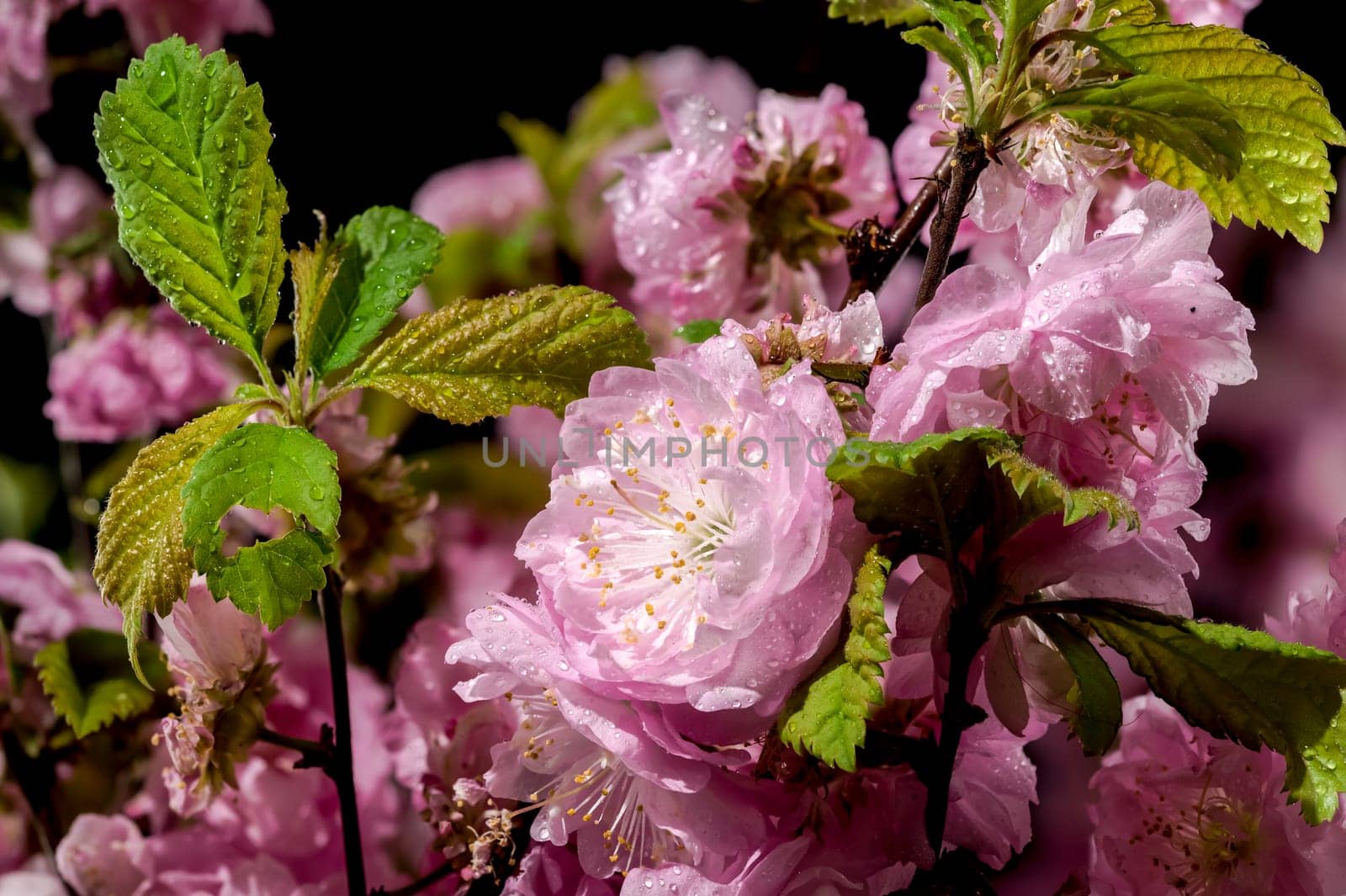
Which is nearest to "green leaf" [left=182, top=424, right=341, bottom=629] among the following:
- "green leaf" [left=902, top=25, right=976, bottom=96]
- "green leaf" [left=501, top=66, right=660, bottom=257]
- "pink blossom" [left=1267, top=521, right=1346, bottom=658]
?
"green leaf" [left=902, top=25, right=976, bottom=96]

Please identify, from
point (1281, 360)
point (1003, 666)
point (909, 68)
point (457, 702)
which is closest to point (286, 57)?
point (909, 68)

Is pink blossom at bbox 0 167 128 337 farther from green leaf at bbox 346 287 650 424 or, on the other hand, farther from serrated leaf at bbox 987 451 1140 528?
serrated leaf at bbox 987 451 1140 528

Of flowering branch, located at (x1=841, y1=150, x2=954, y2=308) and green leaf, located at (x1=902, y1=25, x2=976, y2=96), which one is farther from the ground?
green leaf, located at (x1=902, y1=25, x2=976, y2=96)

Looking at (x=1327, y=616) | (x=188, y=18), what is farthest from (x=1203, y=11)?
(x=188, y=18)

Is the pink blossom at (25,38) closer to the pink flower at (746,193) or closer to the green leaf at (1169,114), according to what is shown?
the pink flower at (746,193)

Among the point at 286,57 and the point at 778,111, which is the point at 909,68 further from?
the point at 286,57

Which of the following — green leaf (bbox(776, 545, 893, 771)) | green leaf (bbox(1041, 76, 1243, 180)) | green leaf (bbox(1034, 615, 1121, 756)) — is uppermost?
green leaf (bbox(1041, 76, 1243, 180))

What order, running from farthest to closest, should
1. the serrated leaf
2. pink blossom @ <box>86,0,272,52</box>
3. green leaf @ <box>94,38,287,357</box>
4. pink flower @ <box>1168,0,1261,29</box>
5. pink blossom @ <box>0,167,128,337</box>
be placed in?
pink blossom @ <box>0,167,128,337</box> → pink blossom @ <box>86,0,272,52</box> → pink flower @ <box>1168,0,1261,29</box> → green leaf @ <box>94,38,287,357</box> → the serrated leaf
